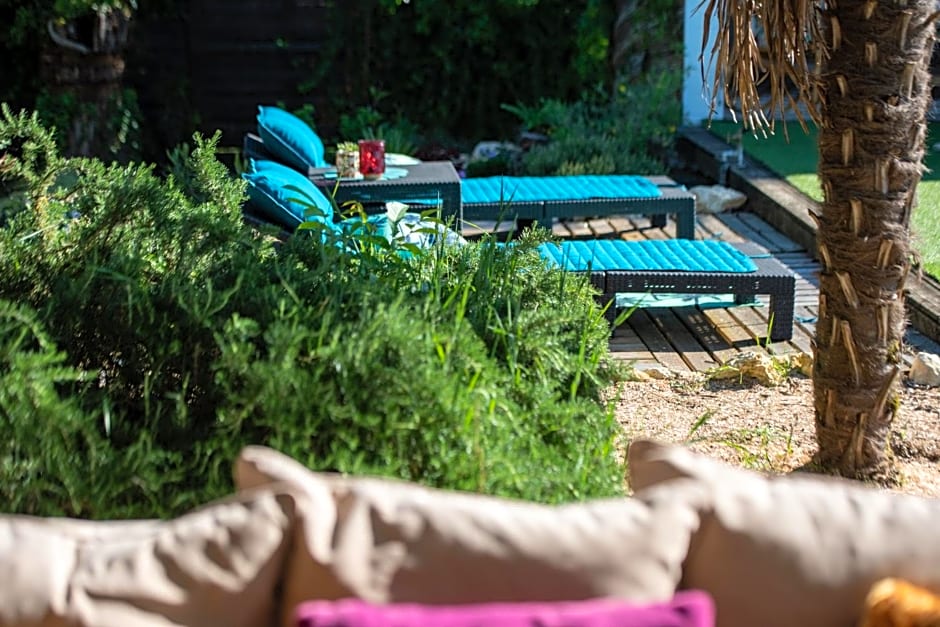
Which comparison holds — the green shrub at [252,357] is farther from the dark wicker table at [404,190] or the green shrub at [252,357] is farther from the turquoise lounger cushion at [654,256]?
the dark wicker table at [404,190]

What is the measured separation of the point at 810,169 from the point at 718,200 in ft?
3.29

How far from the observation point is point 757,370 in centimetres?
534

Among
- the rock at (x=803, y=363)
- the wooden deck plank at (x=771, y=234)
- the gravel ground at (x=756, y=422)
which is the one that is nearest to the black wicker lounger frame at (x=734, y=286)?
the rock at (x=803, y=363)

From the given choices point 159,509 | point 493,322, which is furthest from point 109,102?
point 159,509

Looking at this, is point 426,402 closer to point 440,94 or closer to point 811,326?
point 811,326

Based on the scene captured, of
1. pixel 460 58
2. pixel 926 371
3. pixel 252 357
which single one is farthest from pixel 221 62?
pixel 252 357

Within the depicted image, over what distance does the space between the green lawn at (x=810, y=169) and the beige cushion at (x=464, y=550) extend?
16.4 feet

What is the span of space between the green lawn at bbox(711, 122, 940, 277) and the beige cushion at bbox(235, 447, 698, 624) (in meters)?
5.00

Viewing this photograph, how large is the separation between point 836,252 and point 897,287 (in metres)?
0.23

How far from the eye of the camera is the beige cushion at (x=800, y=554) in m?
2.07

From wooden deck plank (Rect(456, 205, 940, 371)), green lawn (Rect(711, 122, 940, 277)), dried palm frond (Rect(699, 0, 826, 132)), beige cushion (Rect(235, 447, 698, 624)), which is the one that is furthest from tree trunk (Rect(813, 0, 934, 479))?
green lawn (Rect(711, 122, 940, 277))

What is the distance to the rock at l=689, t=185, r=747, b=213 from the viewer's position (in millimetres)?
9031

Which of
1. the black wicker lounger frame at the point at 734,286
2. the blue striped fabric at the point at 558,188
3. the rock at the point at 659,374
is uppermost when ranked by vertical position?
the blue striped fabric at the point at 558,188

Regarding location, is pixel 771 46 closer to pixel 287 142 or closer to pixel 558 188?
pixel 558 188
